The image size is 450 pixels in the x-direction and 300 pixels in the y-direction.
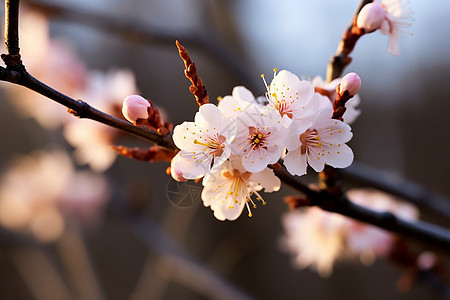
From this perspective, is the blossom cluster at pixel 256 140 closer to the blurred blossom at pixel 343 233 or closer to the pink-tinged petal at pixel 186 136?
the pink-tinged petal at pixel 186 136

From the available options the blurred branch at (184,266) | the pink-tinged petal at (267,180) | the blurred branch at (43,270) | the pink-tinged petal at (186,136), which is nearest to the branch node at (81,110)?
the pink-tinged petal at (186,136)

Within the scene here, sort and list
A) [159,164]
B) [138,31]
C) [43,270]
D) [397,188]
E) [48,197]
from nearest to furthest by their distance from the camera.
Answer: [397,188] → [138,31] → [48,197] → [43,270] → [159,164]

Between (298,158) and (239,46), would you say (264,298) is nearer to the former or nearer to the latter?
(239,46)

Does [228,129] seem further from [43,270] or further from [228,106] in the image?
[43,270]

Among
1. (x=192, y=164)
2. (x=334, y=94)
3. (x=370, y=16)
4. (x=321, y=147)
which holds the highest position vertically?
(x=370, y=16)

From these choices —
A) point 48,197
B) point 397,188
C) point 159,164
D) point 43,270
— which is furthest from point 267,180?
point 159,164

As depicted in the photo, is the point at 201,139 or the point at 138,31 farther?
the point at 138,31

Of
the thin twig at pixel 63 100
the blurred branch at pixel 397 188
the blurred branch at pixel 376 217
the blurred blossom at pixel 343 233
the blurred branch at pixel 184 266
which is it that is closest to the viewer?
the thin twig at pixel 63 100

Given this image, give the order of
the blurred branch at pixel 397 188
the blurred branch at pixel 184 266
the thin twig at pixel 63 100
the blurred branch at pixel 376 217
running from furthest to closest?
the blurred branch at pixel 184 266
the blurred branch at pixel 397 188
the blurred branch at pixel 376 217
the thin twig at pixel 63 100
